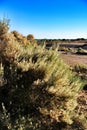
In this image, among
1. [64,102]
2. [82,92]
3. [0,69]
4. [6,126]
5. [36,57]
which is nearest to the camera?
[6,126]

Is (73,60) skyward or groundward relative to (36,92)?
Answer: groundward

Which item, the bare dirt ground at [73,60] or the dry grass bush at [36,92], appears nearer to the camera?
the dry grass bush at [36,92]

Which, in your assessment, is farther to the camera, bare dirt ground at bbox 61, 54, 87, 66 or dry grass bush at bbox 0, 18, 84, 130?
bare dirt ground at bbox 61, 54, 87, 66

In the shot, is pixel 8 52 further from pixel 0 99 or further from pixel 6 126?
pixel 6 126

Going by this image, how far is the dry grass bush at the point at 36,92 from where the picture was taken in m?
7.29

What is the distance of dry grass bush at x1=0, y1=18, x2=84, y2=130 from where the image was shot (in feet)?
23.9

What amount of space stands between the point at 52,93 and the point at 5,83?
1.19 m

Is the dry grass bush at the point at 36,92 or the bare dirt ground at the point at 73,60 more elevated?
the dry grass bush at the point at 36,92

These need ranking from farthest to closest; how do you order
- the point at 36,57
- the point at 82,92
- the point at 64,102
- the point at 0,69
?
the point at 82,92, the point at 36,57, the point at 64,102, the point at 0,69

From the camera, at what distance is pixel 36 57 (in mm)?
8336

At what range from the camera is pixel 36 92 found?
24.8ft

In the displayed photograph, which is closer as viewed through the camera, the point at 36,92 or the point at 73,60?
the point at 36,92

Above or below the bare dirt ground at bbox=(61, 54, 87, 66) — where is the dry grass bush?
above

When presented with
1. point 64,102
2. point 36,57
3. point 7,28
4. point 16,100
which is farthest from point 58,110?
point 7,28
